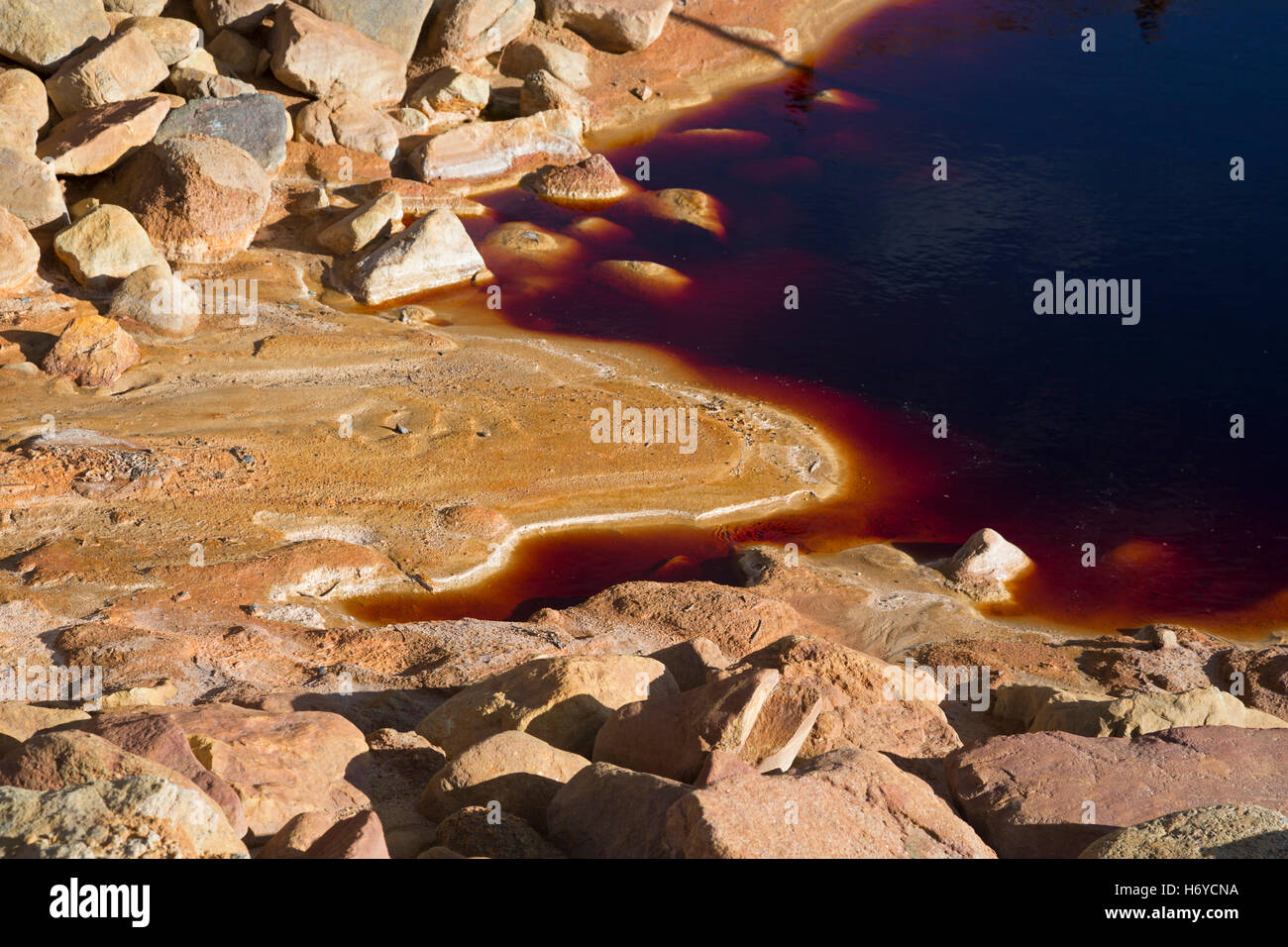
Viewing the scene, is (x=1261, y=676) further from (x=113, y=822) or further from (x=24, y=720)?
(x=24, y=720)

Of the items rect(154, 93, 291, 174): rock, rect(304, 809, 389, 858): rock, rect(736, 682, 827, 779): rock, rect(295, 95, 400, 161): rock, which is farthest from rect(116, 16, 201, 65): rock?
rect(304, 809, 389, 858): rock

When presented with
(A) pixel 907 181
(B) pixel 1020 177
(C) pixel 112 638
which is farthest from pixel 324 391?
(B) pixel 1020 177

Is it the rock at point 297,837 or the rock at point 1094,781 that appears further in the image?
the rock at point 1094,781

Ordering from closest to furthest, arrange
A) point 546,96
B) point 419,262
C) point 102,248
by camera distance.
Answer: point 102,248 → point 419,262 → point 546,96

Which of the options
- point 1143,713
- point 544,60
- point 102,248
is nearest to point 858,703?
point 1143,713

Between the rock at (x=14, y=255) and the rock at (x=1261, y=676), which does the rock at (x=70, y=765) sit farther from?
the rock at (x=14, y=255)

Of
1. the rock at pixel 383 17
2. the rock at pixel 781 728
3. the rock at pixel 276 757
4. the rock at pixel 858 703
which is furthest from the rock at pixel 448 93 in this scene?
the rock at pixel 781 728
